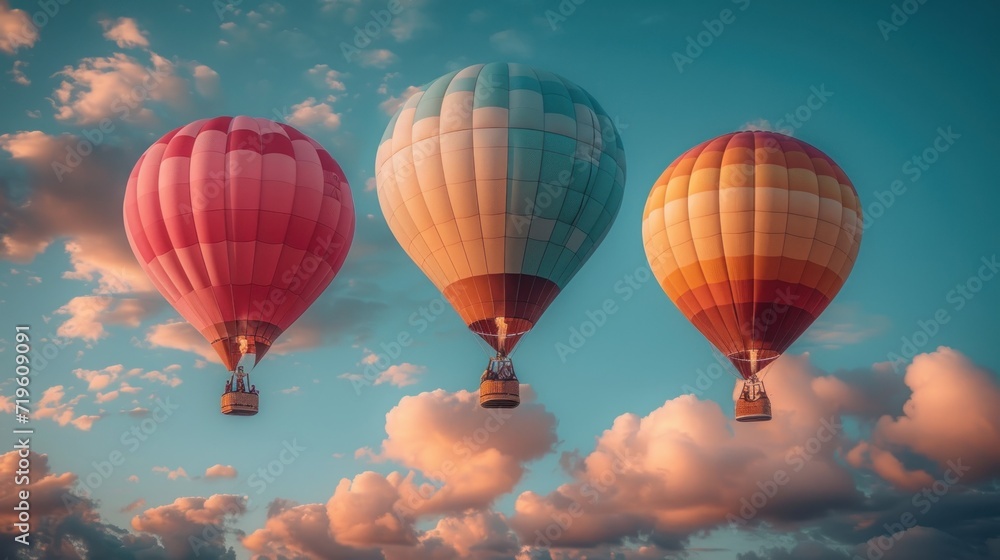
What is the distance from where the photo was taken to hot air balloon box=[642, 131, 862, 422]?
3331 centimetres

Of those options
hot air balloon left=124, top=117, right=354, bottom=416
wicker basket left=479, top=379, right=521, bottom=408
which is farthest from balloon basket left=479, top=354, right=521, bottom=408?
hot air balloon left=124, top=117, right=354, bottom=416

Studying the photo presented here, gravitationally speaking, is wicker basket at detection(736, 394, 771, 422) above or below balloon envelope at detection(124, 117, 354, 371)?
below

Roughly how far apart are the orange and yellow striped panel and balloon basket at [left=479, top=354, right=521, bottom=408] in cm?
566

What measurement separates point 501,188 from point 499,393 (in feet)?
15.3

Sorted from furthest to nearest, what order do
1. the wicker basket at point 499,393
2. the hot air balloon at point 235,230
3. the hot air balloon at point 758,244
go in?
the hot air balloon at point 758,244, the hot air balloon at point 235,230, the wicker basket at point 499,393

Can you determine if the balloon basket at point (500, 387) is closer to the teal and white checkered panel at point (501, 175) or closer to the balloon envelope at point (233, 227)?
the teal and white checkered panel at point (501, 175)

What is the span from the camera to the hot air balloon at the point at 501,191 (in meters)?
31.8

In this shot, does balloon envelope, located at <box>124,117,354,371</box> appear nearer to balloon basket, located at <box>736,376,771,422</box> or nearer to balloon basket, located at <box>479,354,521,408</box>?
balloon basket, located at <box>479,354,521,408</box>

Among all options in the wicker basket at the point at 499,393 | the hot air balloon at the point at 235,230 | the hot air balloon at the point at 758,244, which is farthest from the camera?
the hot air balloon at the point at 758,244

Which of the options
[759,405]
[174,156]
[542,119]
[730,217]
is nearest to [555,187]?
[542,119]

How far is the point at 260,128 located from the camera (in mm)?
33469

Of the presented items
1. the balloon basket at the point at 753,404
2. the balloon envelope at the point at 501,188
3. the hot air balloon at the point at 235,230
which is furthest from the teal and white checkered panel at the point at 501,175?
the balloon basket at the point at 753,404

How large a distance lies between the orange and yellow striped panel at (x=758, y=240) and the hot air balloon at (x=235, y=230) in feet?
29.0

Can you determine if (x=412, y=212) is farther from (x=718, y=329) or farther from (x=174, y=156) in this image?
(x=718, y=329)
